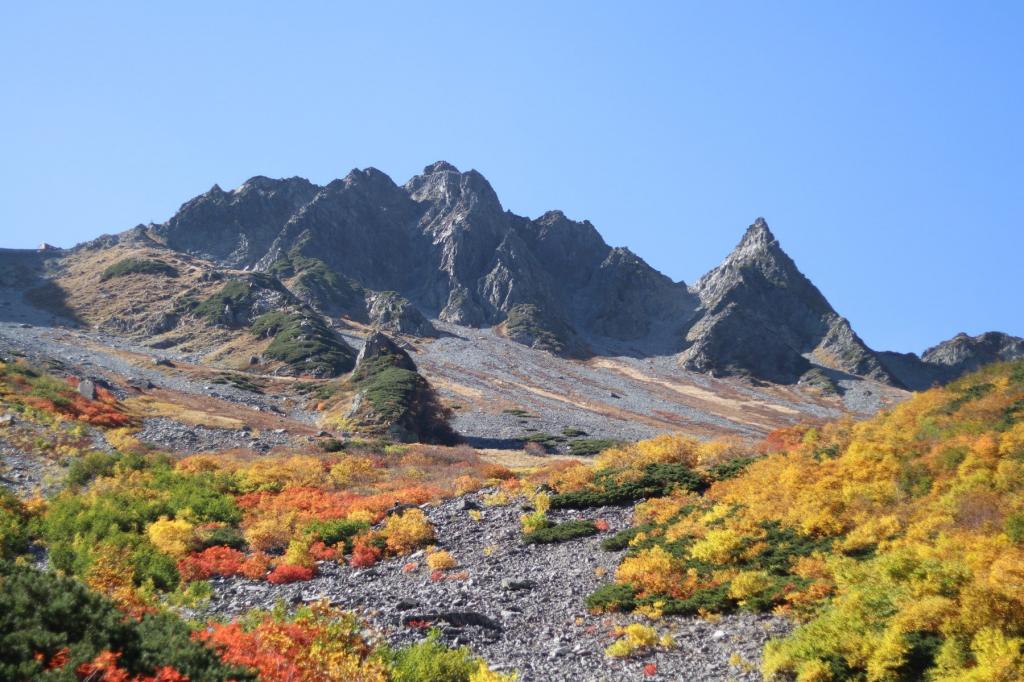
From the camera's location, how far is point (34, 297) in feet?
412

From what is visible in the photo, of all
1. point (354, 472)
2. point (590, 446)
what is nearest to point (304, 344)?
point (590, 446)

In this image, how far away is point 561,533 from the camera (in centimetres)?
2156

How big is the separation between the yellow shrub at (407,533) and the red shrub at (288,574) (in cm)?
292

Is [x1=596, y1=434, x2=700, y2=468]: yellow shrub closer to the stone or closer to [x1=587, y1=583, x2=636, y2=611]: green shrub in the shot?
[x1=587, y1=583, x2=636, y2=611]: green shrub

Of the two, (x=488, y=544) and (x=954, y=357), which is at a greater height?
(x=954, y=357)

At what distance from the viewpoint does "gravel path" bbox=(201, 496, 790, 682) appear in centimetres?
1291

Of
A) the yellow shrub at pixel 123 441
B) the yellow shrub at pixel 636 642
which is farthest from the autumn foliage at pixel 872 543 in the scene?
the yellow shrub at pixel 123 441

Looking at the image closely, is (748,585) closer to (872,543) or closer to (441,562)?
(872,543)

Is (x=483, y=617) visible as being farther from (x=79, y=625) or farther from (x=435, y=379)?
(x=435, y=379)

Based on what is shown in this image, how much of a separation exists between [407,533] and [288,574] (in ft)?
13.5

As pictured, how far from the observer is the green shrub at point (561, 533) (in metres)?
21.4

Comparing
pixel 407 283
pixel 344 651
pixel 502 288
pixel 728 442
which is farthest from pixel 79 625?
pixel 407 283

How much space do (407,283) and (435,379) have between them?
10368 cm

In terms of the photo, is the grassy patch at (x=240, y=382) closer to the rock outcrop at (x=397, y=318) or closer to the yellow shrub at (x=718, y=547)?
the yellow shrub at (x=718, y=547)
